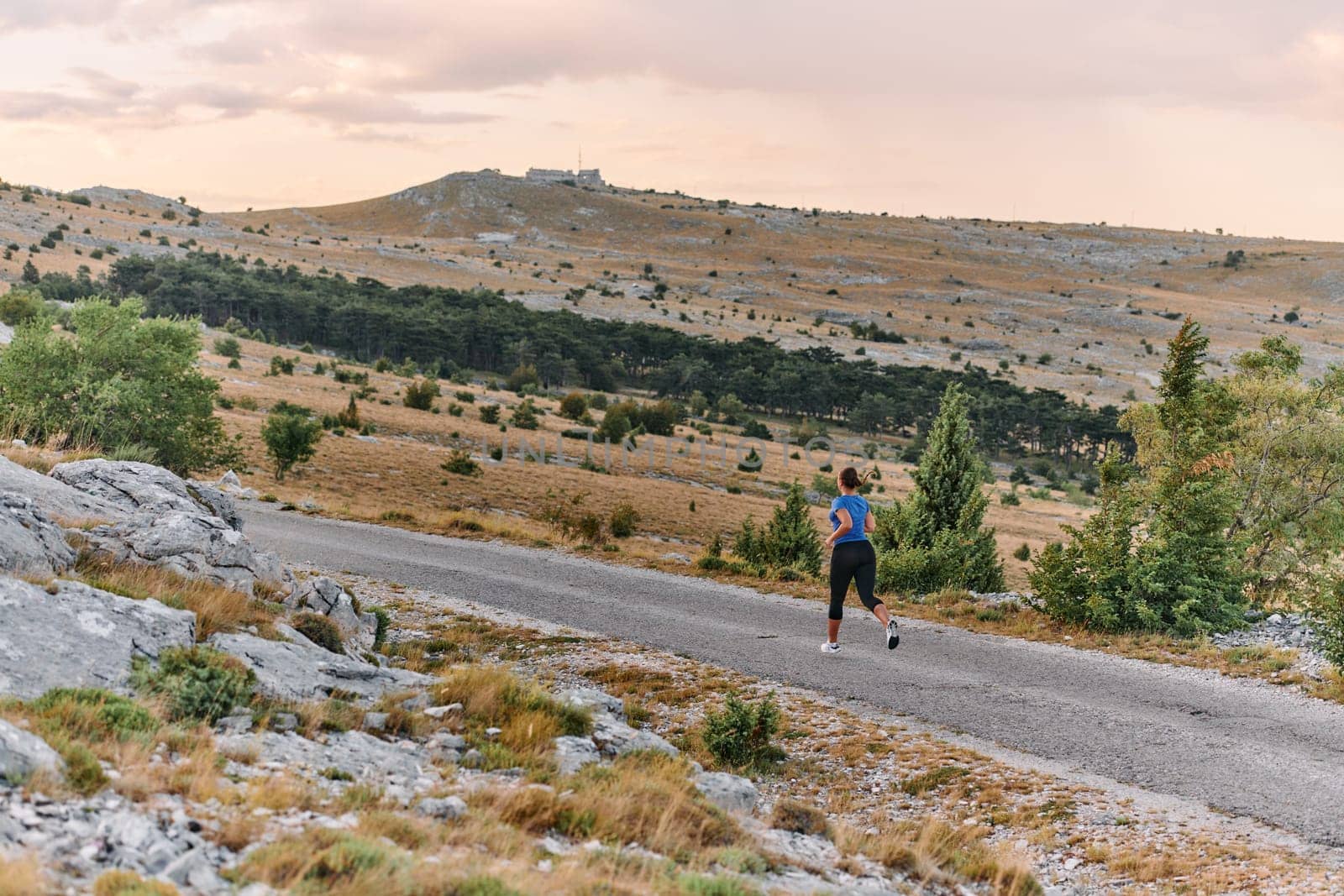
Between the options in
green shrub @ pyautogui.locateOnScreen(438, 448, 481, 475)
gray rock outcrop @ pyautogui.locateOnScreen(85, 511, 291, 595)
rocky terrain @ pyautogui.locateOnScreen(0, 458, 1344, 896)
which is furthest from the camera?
green shrub @ pyautogui.locateOnScreen(438, 448, 481, 475)

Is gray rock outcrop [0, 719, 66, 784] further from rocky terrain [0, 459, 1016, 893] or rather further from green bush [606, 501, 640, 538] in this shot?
green bush [606, 501, 640, 538]

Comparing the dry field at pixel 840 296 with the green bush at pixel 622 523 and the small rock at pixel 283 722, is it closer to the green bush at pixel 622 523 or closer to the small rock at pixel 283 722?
the green bush at pixel 622 523

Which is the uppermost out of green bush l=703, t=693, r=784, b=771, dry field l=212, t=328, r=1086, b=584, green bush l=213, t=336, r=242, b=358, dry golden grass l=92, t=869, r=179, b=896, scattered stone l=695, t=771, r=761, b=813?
green bush l=213, t=336, r=242, b=358

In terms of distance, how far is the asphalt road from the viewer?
31.4 feet

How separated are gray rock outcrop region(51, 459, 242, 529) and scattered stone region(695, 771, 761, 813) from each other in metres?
8.51

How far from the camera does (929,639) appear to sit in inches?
592

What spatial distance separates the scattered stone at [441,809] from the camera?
6.66m

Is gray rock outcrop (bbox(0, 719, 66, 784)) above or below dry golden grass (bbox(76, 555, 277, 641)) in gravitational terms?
above

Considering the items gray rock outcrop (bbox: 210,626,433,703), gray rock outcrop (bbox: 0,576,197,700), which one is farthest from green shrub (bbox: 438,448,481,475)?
gray rock outcrop (bbox: 0,576,197,700)

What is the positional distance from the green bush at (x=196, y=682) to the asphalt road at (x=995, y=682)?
7.18 meters

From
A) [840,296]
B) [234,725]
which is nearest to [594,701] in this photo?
[234,725]

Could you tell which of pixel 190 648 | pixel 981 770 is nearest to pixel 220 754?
pixel 190 648

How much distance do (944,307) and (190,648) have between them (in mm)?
178278

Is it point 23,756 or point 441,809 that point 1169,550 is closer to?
point 441,809
